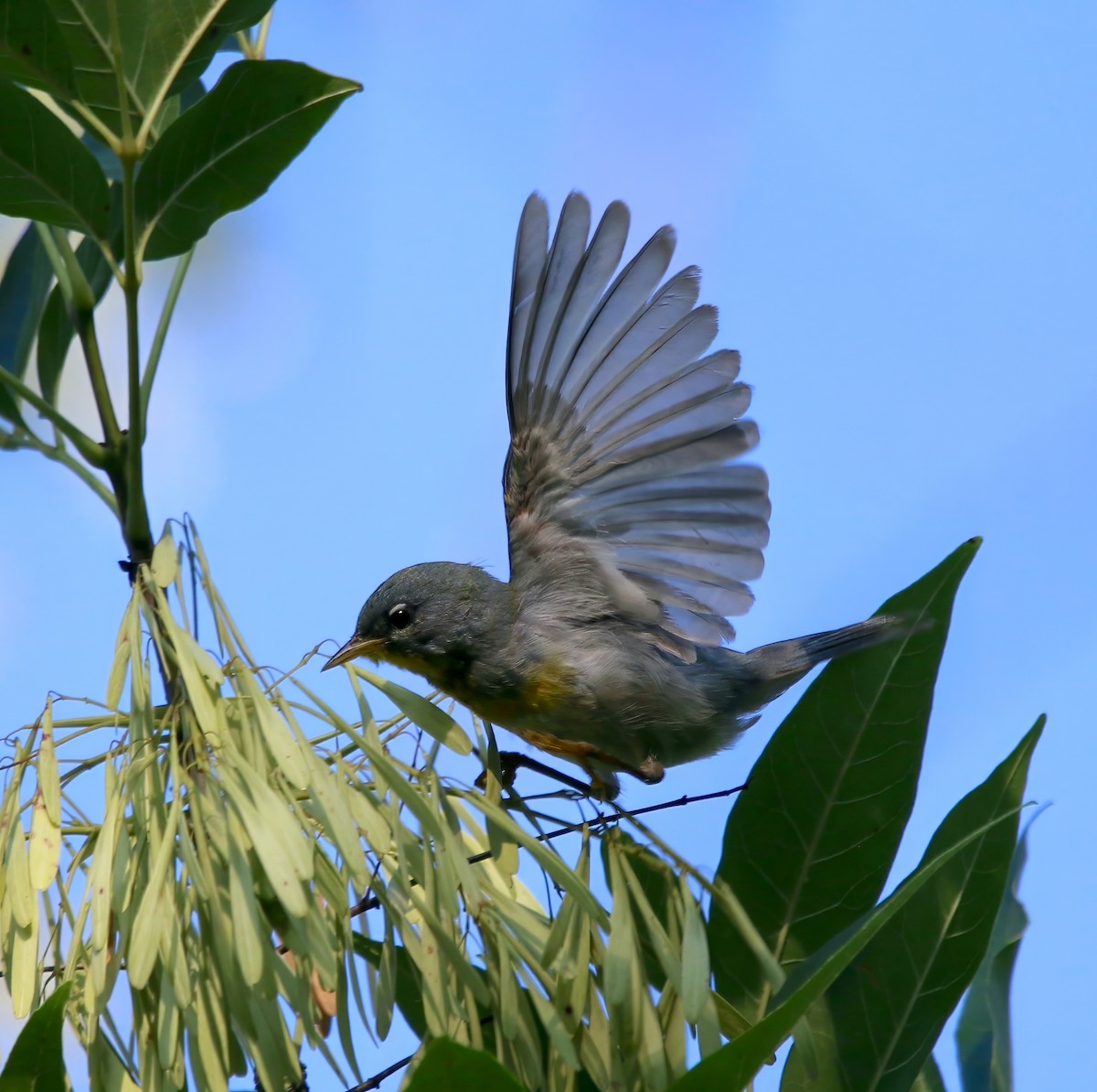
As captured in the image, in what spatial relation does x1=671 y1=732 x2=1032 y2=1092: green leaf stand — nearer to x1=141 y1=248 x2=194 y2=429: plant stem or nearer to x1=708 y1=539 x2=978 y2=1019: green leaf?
x1=708 y1=539 x2=978 y2=1019: green leaf

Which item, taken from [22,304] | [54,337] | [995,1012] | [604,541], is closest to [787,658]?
[604,541]

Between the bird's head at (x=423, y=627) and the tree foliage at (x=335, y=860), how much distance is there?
657 mm

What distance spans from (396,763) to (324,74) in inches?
31.4

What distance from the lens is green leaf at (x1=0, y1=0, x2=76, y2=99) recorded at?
160 cm

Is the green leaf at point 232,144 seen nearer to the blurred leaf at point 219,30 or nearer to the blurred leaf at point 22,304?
the blurred leaf at point 219,30

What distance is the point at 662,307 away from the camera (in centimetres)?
237

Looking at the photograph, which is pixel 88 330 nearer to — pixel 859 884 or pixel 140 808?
pixel 140 808

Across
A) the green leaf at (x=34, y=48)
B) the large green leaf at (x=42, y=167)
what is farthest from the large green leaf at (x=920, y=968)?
the green leaf at (x=34, y=48)

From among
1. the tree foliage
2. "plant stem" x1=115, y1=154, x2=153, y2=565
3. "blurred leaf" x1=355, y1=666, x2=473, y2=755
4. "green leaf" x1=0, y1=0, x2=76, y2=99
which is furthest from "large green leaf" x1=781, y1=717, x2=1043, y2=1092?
"green leaf" x1=0, y1=0, x2=76, y2=99

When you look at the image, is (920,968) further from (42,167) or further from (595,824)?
(42,167)

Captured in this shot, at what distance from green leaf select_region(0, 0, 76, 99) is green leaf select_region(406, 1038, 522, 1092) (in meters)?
1.20

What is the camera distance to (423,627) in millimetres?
2459

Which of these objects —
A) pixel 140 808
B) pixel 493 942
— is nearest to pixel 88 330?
pixel 140 808

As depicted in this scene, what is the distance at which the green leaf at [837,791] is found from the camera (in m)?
1.70
